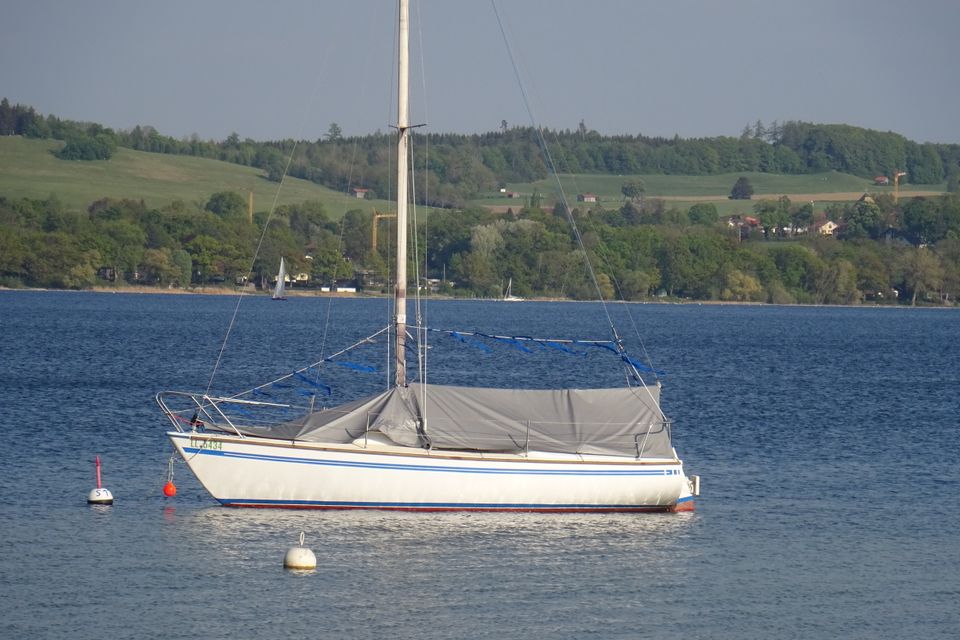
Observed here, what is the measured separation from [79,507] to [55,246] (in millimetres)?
162003

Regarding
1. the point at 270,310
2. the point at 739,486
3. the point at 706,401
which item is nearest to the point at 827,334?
the point at 270,310

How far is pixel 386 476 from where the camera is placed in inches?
1212

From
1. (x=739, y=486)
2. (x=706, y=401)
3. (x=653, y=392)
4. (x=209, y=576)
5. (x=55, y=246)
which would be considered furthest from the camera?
(x=55, y=246)

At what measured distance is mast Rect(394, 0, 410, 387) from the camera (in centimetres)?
3209

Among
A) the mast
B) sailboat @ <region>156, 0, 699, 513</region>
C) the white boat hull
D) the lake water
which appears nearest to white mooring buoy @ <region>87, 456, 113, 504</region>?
the lake water

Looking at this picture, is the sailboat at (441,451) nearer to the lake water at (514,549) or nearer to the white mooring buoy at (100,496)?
the lake water at (514,549)

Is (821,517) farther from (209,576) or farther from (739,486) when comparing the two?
(209,576)

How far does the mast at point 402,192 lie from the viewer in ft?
105

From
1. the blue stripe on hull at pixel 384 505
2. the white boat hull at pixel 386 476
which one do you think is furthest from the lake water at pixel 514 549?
the white boat hull at pixel 386 476

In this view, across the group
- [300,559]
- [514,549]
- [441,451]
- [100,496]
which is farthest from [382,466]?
[100,496]

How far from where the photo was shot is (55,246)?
187 m

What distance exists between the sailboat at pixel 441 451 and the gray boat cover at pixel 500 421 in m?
0.02

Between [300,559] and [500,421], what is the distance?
700cm

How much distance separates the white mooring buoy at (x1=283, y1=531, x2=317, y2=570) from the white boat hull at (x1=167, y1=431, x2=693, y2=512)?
4.14 metres
